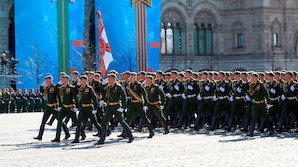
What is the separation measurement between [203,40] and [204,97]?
108 ft

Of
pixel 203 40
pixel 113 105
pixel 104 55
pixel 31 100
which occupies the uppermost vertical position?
pixel 203 40

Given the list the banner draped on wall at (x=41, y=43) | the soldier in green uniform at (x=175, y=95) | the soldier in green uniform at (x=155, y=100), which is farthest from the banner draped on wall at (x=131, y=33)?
the soldier in green uniform at (x=155, y=100)

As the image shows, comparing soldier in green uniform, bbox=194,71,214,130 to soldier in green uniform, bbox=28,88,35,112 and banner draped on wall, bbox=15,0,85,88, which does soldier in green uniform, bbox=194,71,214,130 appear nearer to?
soldier in green uniform, bbox=28,88,35,112

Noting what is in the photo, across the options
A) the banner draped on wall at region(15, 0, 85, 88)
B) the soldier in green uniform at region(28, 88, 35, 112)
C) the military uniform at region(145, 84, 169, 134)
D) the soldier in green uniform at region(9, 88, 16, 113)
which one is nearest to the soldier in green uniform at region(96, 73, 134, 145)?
the military uniform at region(145, 84, 169, 134)

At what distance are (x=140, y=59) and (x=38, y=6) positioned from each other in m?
8.67

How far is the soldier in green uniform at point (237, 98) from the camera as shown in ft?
55.4

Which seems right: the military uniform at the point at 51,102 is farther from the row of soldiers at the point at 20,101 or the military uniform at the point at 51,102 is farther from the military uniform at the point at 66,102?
the row of soldiers at the point at 20,101

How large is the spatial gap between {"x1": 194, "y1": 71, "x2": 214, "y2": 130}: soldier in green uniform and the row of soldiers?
68.3 ft

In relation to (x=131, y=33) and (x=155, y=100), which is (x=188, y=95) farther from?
(x=131, y=33)

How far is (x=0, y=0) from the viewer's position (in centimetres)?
4375

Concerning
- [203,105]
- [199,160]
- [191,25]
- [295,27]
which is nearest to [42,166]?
[199,160]

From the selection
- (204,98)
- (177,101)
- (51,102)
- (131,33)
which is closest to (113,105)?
(51,102)

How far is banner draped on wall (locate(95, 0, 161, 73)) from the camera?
41344 mm

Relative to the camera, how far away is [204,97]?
17578 mm
